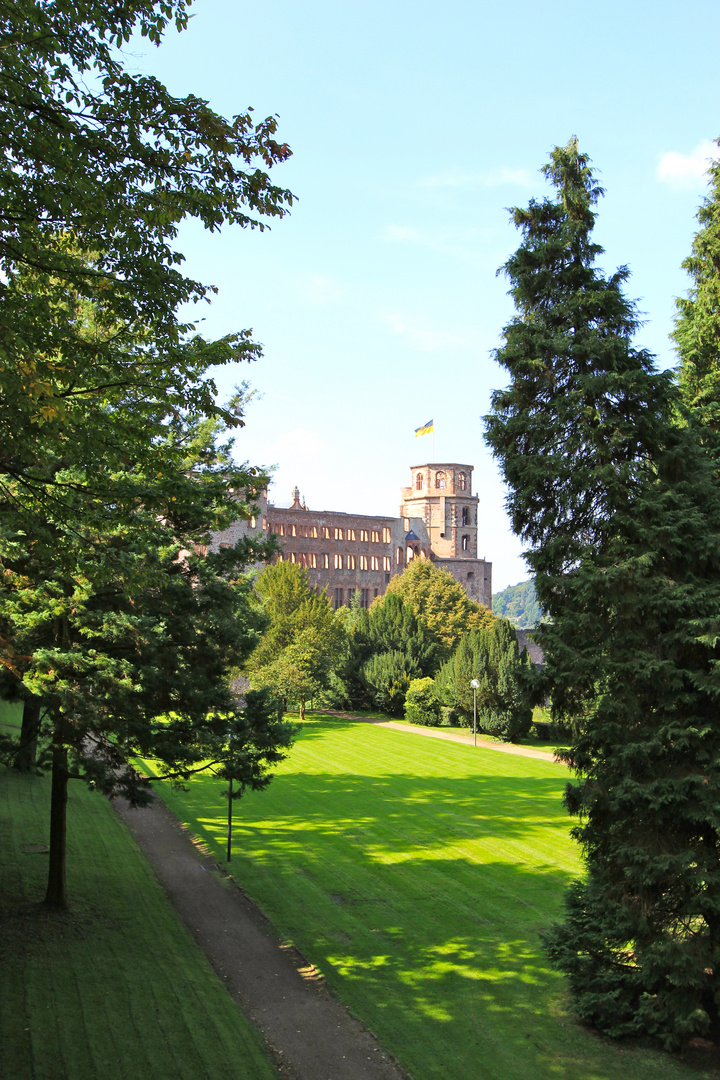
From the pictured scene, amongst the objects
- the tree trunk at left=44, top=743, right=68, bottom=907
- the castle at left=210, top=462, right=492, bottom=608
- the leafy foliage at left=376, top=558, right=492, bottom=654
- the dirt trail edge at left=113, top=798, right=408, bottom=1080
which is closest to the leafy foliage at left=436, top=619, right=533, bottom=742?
the leafy foliage at left=376, top=558, right=492, bottom=654

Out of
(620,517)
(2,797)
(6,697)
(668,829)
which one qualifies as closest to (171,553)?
(6,697)

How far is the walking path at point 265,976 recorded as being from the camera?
1133cm

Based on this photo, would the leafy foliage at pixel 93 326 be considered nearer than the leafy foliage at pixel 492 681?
Yes

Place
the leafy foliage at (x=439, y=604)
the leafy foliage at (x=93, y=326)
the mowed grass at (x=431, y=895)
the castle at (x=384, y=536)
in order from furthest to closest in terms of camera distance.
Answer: the castle at (x=384, y=536)
the leafy foliage at (x=439, y=604)
the mowed grass at (x=431, y=895)
the leafy foliage at (x=93, y=326)

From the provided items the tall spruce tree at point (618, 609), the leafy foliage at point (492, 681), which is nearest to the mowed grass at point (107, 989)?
the tall spruce tree at point (618, 609)

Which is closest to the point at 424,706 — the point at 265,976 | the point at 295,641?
the point at 295,641

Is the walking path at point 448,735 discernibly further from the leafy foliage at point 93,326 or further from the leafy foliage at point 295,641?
the leafy foliage at point 93,326

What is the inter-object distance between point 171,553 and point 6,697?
12.5 feet

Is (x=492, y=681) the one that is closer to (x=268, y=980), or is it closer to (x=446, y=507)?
(x=268, y=980)

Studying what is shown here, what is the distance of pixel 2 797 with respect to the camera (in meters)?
24.1

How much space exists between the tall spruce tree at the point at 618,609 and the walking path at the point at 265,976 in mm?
3236

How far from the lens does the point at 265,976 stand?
14.3 m

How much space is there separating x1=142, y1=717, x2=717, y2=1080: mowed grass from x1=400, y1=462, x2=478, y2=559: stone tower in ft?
161

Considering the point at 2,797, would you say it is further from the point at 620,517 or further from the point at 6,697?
the point at 620,517
